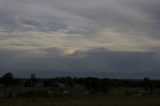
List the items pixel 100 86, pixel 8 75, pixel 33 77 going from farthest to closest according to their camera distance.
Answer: pixel 33 77
pixel 8 75
pixel 100 86

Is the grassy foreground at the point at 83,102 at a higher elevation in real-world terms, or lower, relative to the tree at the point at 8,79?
lower

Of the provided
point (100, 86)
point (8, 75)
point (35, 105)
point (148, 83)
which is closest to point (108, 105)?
point (35, 105)

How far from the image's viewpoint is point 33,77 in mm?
100625

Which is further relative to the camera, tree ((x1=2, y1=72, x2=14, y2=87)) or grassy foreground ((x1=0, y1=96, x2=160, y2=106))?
tree ((x1=2, y1=72, x2=14, y2=87))

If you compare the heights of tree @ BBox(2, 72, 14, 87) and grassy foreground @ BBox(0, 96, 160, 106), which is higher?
tree @ BBox(2, 72, 14, 87)

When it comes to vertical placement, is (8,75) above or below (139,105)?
above

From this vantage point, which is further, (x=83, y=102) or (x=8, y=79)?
(x=8, y=79)

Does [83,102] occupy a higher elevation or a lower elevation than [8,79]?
lower

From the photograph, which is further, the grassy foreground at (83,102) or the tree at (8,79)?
the tree at (8,79)

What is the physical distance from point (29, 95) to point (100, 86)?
2336 cm

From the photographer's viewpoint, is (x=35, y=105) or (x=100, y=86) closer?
(x=35, y=105)

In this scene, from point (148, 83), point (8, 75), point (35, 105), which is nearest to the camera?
point (35, 105)

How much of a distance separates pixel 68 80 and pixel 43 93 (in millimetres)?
45431

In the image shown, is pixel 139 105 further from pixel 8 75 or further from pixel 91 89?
pixel 8 75
